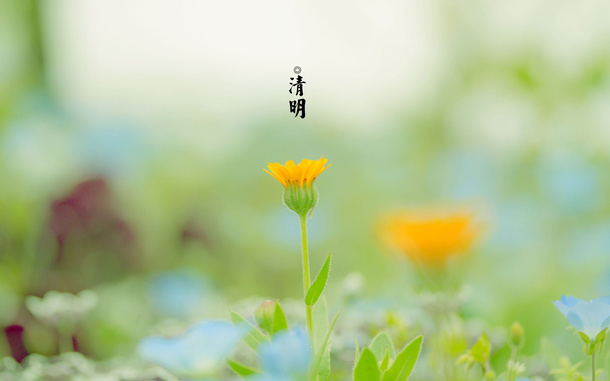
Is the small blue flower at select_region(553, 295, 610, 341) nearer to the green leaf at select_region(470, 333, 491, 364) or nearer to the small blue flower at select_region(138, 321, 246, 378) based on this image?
the green leaf at select_region(470, 333, 491, 364)

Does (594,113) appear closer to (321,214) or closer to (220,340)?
(321,214)

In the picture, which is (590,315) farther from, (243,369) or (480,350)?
(243,369)

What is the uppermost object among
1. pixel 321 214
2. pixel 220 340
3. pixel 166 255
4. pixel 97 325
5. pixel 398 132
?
pixel 398 132

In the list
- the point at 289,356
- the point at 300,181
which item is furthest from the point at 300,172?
the point at 289,356

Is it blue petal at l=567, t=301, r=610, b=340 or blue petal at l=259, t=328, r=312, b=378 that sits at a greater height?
blue petal at l=567, t=301, r=610, b=340

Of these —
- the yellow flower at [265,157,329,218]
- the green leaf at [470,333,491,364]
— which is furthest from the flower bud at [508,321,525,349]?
the yellow flower at [265,157,329,218]

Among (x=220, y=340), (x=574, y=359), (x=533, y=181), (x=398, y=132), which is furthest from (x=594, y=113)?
(x=220, y=340)
